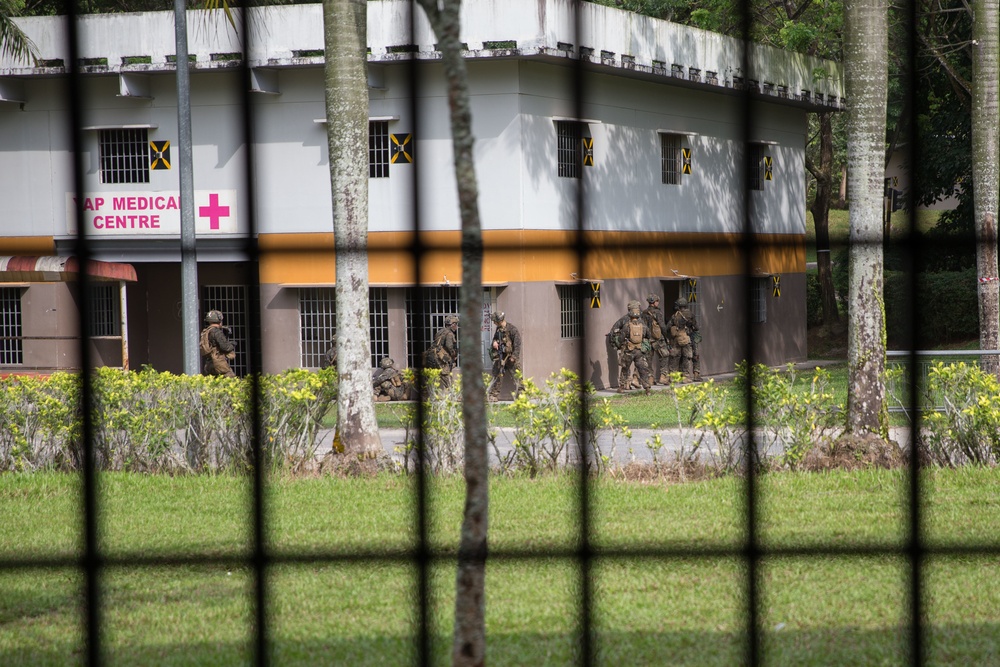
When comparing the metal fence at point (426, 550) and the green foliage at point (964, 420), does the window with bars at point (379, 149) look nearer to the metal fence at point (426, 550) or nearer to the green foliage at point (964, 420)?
the green foliage at point (964, 420)

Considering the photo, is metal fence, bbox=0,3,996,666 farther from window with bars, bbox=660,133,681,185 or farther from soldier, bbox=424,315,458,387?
soldier, bbox=424,315,458,387

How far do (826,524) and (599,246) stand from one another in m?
3.17

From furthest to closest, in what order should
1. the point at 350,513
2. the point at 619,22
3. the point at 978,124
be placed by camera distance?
the point at 619,22
the point at 350,513
the point at 978,124

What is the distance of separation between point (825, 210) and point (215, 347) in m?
5.47

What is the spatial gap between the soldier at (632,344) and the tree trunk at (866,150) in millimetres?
5743

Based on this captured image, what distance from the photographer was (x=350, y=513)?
4.93m

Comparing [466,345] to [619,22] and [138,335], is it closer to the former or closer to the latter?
[619,22]

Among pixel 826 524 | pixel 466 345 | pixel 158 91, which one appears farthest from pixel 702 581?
pixel 158 91

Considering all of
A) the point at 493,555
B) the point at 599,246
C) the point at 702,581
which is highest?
the point at 599,246

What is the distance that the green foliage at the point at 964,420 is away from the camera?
17.1ft

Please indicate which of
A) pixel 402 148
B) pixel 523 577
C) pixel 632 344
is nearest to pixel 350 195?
pixel 402 148

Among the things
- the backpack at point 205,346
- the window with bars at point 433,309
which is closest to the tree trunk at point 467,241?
the window with bars at point 433,309

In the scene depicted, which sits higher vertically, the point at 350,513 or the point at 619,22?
the point at 619,22

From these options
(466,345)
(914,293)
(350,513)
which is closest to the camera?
(466,345)
